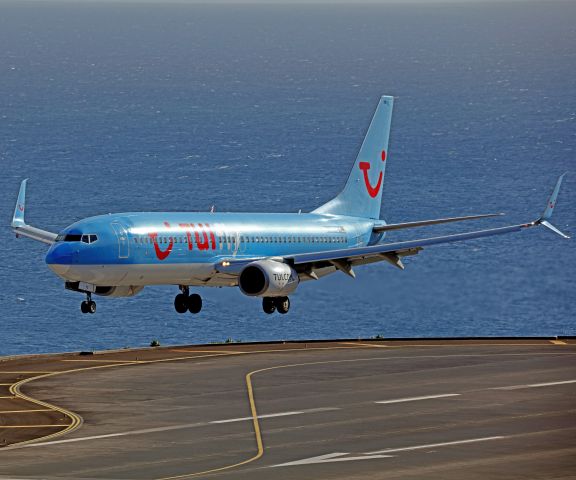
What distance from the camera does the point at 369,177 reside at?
116438mm

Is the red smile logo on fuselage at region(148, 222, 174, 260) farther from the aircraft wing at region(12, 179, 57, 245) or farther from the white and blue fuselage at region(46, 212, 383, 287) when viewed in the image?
the aircraft wing at region(12, 179, 57, 245)

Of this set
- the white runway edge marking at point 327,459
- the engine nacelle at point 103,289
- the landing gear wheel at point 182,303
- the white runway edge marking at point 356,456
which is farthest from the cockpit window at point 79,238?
the white runway edge marking at point 327,459

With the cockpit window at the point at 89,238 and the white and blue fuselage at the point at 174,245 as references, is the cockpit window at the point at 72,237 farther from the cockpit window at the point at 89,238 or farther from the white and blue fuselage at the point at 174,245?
the cockpit window at the point at 89,238

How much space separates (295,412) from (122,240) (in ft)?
77.4

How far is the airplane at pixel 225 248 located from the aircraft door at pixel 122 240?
0.06 metres

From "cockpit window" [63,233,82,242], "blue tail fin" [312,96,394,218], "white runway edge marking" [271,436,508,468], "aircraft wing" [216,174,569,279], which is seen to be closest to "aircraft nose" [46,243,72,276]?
"cockpit window" [63,233,82,242]

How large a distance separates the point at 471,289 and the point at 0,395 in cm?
4290

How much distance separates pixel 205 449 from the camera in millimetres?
61125

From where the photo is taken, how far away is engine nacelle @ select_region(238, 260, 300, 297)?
98000 millimetres

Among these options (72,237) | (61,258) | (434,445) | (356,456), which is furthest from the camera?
(72,237)

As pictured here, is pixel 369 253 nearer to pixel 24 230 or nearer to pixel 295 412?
pixel 24 230

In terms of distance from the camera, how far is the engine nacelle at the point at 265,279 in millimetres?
98000

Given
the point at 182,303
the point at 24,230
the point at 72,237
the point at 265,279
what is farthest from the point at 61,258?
the point at 24,230

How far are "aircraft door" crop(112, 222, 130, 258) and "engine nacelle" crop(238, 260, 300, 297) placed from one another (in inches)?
365
